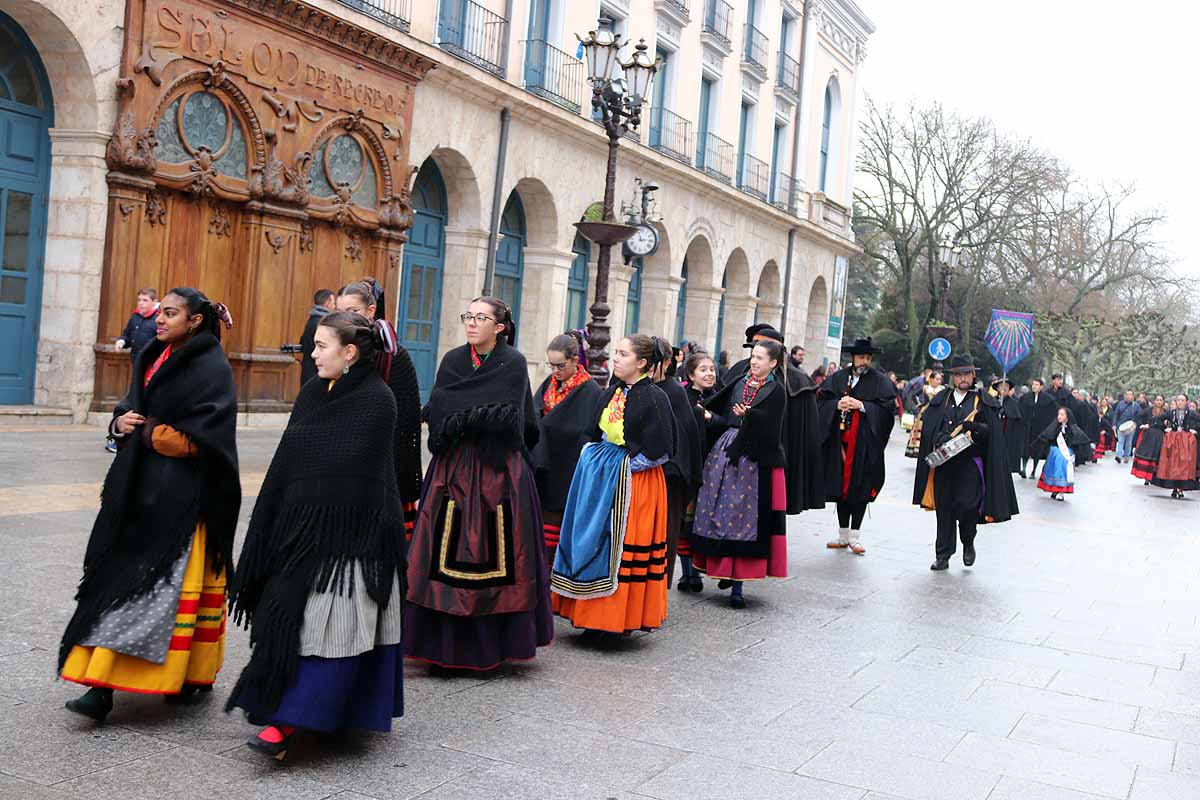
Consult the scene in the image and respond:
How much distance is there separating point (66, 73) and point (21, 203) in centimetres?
149

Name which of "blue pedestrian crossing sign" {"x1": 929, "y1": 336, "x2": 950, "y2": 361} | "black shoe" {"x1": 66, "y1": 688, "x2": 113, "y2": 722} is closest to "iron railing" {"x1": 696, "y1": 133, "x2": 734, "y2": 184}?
"blue pedestrian crossing sign" {"x1": 929, "y1": 336, "x2": 950, "y2": 361}

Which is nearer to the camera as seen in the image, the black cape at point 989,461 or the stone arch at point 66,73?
the black cape at point 989,461

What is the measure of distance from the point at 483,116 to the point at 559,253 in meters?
3.44

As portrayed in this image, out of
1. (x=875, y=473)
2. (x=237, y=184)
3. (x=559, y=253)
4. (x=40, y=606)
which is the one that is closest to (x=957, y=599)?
(x=875, y=473)

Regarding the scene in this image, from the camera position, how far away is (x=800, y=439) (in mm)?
9125

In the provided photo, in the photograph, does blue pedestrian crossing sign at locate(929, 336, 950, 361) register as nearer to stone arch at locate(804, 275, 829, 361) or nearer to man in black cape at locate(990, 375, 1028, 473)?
stone arch at locate(804, 275, 829, 361)

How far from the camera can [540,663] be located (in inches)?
259

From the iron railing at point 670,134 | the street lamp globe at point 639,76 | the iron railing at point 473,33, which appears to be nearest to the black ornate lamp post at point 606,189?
the street lamp globe at point 639,76

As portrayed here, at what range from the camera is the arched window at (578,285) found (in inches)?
1013

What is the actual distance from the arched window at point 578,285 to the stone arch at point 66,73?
12.7m

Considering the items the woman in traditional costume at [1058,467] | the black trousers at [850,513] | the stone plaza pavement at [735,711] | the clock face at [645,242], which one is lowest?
the stone plaza pavement at [735,711]

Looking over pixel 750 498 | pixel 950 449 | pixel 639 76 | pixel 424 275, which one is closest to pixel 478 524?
pixel 750 498

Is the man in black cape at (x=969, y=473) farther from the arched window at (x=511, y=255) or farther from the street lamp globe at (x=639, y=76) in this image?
the arched window at (x=511, y=255)

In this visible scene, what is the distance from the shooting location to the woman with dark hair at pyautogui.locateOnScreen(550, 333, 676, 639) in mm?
6938
